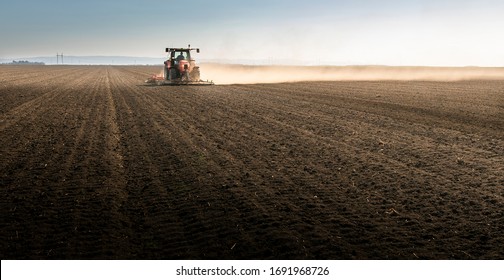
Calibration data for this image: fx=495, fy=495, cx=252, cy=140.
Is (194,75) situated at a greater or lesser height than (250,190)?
greater

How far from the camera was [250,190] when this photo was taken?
7059 millimetres

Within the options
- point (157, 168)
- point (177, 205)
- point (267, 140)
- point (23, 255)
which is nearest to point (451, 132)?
point (267, 140)

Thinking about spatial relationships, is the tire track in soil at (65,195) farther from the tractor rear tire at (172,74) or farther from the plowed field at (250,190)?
the tractor rear tire at (172,74)

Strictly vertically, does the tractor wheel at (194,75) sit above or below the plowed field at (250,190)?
above

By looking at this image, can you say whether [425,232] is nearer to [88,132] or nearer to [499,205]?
[499,205]

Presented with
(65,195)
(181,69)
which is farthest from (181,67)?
(65,195)

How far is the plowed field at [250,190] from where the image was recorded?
507 centimetres

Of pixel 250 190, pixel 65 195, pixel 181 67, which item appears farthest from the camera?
pixel 181 67

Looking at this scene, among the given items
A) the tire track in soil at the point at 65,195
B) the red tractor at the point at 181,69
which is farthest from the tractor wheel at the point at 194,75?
the tire track in soil at the point at 65,195

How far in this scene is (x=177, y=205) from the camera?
20.9ft

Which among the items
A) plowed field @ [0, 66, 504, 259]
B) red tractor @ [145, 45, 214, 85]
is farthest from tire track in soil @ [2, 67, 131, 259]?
red tractor @ [145, 45, 214, 85]

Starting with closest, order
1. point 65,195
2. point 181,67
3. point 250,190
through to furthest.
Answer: point 65,195 → point 250,190 → point 181,67

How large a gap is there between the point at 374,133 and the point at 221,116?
5202mm

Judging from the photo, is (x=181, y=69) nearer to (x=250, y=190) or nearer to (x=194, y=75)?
(x=194, y=75)
